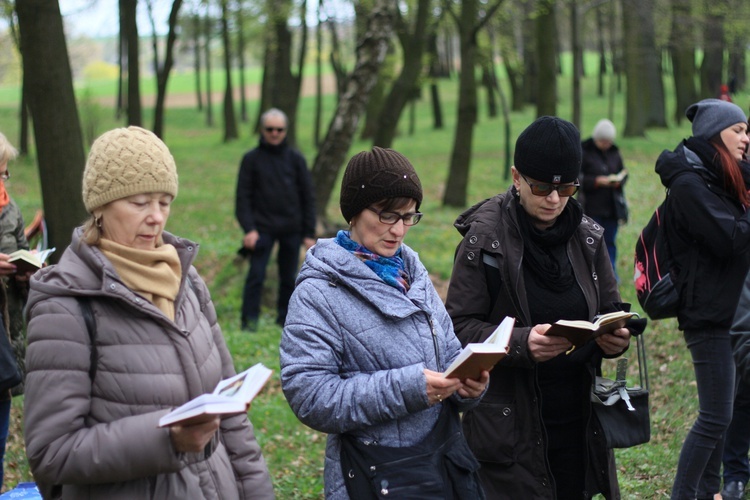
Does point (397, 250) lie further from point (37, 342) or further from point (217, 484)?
point (37, 342)

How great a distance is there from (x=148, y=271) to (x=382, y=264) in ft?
2.81

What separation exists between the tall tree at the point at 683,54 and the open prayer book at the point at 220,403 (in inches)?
1147

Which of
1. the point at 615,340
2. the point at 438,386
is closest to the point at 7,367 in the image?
the point at 438,386

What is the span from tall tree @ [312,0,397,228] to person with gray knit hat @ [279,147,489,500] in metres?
10.5

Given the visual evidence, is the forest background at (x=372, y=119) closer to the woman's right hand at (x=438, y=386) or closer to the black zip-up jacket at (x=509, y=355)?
the black zip-up jacket at (x=509, y=355)

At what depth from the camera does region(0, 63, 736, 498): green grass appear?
6.90m

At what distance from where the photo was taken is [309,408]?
324 centimetres

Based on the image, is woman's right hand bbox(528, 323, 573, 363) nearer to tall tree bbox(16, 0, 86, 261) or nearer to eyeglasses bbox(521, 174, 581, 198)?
eyeglasses bbox(521, 174, 581, 198)

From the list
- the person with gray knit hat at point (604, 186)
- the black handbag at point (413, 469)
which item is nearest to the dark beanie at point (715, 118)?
the black handbag at point (413, 469)

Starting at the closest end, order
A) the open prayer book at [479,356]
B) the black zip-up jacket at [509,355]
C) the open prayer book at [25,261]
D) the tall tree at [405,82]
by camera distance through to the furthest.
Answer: the open prayer book at [479,356] → the black zip-up jacket at [509,355] → the open prayer book at [25,261] → the tall tree at [405,82]

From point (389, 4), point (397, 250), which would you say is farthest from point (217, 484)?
point (389, 4)

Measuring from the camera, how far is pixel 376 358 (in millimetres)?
3326

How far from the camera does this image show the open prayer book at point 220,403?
2.70m

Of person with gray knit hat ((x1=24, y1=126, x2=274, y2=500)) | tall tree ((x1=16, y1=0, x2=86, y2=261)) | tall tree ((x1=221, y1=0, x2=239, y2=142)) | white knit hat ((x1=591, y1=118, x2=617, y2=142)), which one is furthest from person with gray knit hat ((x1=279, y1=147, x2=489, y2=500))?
tall tree ((x1=221, y1=0, x2=239, y2=142))
